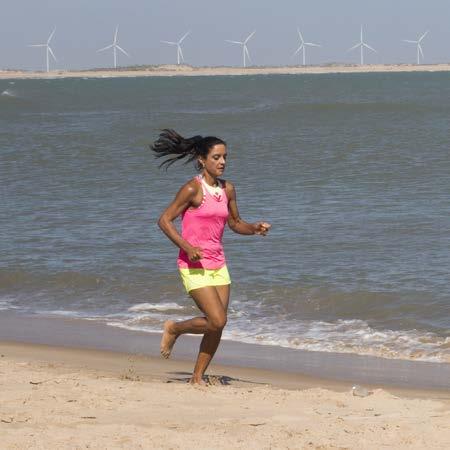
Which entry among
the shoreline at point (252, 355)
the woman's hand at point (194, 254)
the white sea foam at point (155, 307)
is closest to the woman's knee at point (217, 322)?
the woman's hand at point (194, 254)

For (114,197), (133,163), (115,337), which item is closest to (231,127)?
(133,163)

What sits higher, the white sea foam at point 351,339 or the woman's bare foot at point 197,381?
the woman's bare foot at point 197,381

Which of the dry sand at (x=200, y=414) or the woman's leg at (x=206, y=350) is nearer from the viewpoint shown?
the dry sand at (x=200, y=414)

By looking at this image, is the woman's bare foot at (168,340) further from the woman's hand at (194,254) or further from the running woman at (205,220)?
the woman's hand at (194,254)

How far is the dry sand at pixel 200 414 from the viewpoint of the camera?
18.1 ft

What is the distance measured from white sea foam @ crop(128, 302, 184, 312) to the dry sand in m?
3.38

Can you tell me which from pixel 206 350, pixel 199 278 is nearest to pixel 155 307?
pixel 206 350

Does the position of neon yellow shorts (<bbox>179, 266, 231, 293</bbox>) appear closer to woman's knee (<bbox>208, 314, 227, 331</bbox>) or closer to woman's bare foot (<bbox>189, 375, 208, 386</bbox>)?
woman's knee (<bbox>208, 314, 227, 331</bbox>)

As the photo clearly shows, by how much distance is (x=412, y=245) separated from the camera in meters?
13.8

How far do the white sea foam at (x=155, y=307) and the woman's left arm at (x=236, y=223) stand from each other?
417 cm

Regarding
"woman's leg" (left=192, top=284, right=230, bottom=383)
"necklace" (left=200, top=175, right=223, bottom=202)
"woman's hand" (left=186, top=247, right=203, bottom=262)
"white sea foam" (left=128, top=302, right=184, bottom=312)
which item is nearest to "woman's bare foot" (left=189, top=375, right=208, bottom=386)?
"woman's leg" (left=192, top=284, right=230, bottom=383)

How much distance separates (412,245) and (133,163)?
14.8 m

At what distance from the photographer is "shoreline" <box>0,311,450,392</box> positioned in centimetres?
817

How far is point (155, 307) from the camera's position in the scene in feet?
36.8
